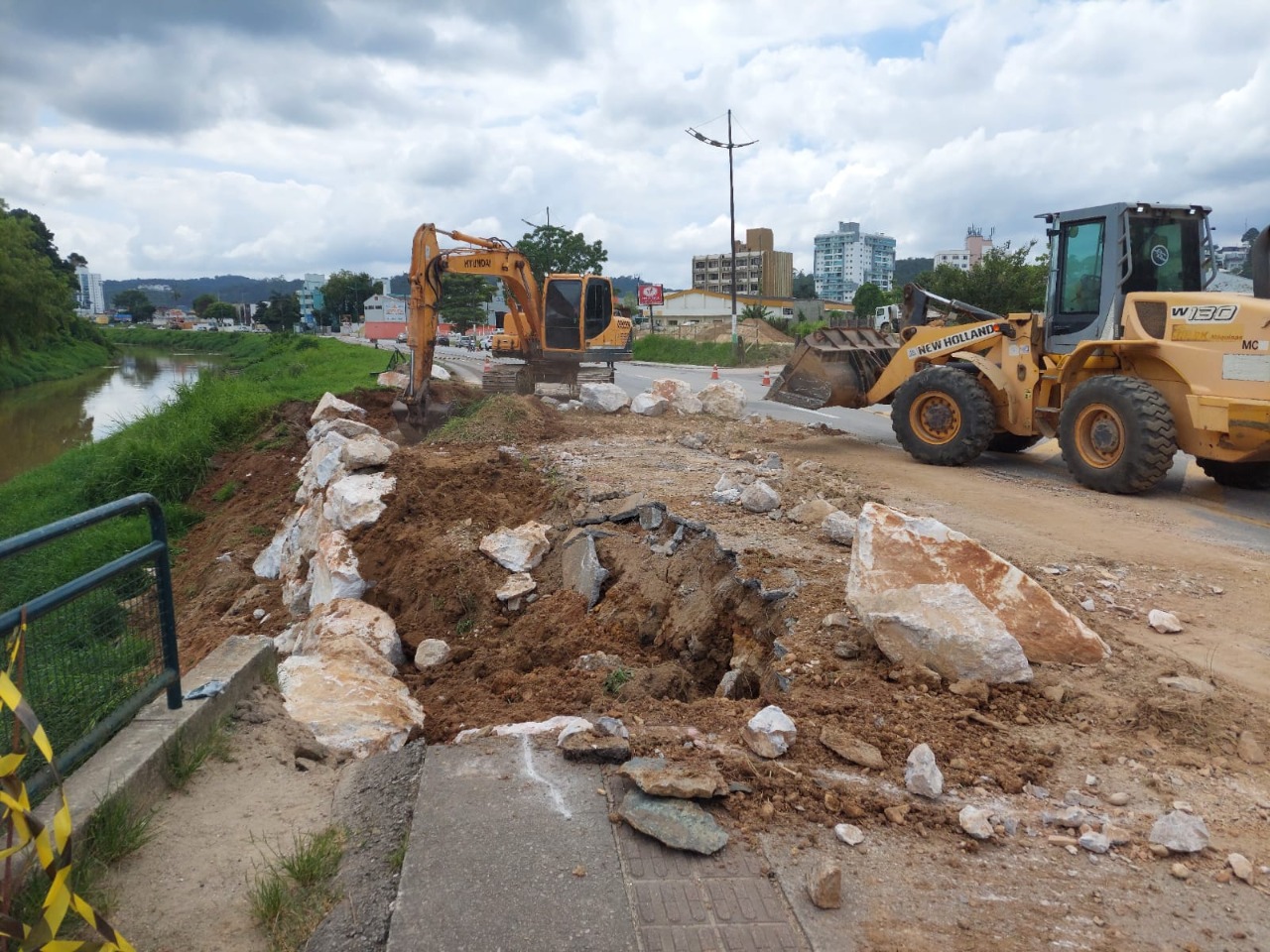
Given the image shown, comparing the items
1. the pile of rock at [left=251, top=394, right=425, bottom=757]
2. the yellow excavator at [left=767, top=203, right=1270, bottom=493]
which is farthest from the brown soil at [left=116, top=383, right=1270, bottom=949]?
the yellow excavator at [left=767, top=203, right=1270, bottom=493]

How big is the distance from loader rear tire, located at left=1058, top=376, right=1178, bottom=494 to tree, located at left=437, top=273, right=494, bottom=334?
61.1m

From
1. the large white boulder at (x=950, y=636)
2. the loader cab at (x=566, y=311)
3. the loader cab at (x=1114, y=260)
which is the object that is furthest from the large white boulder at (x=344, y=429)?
the large white boulder at (x=950, y=636)

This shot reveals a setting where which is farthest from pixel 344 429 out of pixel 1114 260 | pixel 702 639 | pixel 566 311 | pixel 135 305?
pixel 135 305

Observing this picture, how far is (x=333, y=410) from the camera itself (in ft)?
49.6

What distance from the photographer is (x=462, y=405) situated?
15.0m

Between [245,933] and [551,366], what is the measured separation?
15.5m

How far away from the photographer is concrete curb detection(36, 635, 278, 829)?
121 inches

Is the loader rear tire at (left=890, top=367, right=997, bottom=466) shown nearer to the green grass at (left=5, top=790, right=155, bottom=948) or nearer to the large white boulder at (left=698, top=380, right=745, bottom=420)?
the large white boulder at (left=698, top=380, right=745, bottom=420)

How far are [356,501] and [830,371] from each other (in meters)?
5.89

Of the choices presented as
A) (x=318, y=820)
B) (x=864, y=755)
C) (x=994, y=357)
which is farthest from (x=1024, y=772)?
(x=994, y=357)

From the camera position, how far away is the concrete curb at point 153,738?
10.0 ft

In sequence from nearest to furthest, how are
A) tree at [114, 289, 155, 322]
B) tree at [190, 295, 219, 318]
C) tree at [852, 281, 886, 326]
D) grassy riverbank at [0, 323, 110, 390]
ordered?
grassy riverbank at [0, 323, 110, 390], tree at [852, 281, 886, 326], tree at [190, 295, 219, 318], tree at [114, 289, 155, 322]

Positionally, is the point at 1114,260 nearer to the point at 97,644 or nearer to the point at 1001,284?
the point at 97,644

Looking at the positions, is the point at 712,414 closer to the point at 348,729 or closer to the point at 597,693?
the point at 597,693
